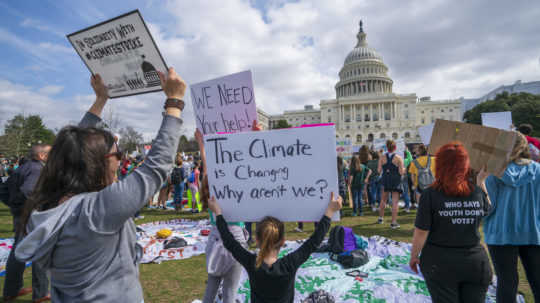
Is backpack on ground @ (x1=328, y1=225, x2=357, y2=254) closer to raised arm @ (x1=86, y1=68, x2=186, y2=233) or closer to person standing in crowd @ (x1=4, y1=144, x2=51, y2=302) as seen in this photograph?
raised arm @ (x1=86, y1=68, x2=186, y2=233)

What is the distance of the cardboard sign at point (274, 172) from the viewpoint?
5.90 ft

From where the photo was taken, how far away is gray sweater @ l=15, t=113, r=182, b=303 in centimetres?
108

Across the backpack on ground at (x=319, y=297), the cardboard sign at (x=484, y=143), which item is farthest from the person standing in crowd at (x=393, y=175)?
the cardboard sign at (x=484, y=143)

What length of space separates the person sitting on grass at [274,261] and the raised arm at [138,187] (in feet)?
2.73

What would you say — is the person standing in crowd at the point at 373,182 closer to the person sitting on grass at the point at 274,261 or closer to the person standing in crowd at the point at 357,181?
the person standing in crowd at the point at 357,181

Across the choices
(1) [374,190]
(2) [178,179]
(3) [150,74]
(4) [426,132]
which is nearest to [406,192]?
(1) [374,190]

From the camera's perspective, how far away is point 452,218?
1.99 metres

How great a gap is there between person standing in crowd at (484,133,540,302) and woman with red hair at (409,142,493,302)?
62 centimetres

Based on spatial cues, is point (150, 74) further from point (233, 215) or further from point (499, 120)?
point (499, 120)

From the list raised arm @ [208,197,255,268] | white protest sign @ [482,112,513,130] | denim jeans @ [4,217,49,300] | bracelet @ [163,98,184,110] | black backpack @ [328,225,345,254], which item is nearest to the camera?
bracelet @ [163,98,184,110]

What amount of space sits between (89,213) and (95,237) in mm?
107

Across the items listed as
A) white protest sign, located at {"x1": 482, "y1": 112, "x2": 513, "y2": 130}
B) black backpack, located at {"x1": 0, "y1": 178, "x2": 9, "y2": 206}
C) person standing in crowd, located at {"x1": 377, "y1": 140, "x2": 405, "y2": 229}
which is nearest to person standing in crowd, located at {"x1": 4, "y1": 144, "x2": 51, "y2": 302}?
black backpack, located at {"x1": 0, "y1": 178, "x2": 9, "y2": 206}

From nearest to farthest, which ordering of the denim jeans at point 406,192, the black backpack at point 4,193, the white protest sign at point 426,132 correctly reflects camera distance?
1. the black backpack at point 4,193
2. the white protest sign at point 426,132
3. the denim jeans at point 406,192

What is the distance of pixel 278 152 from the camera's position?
185 cm
